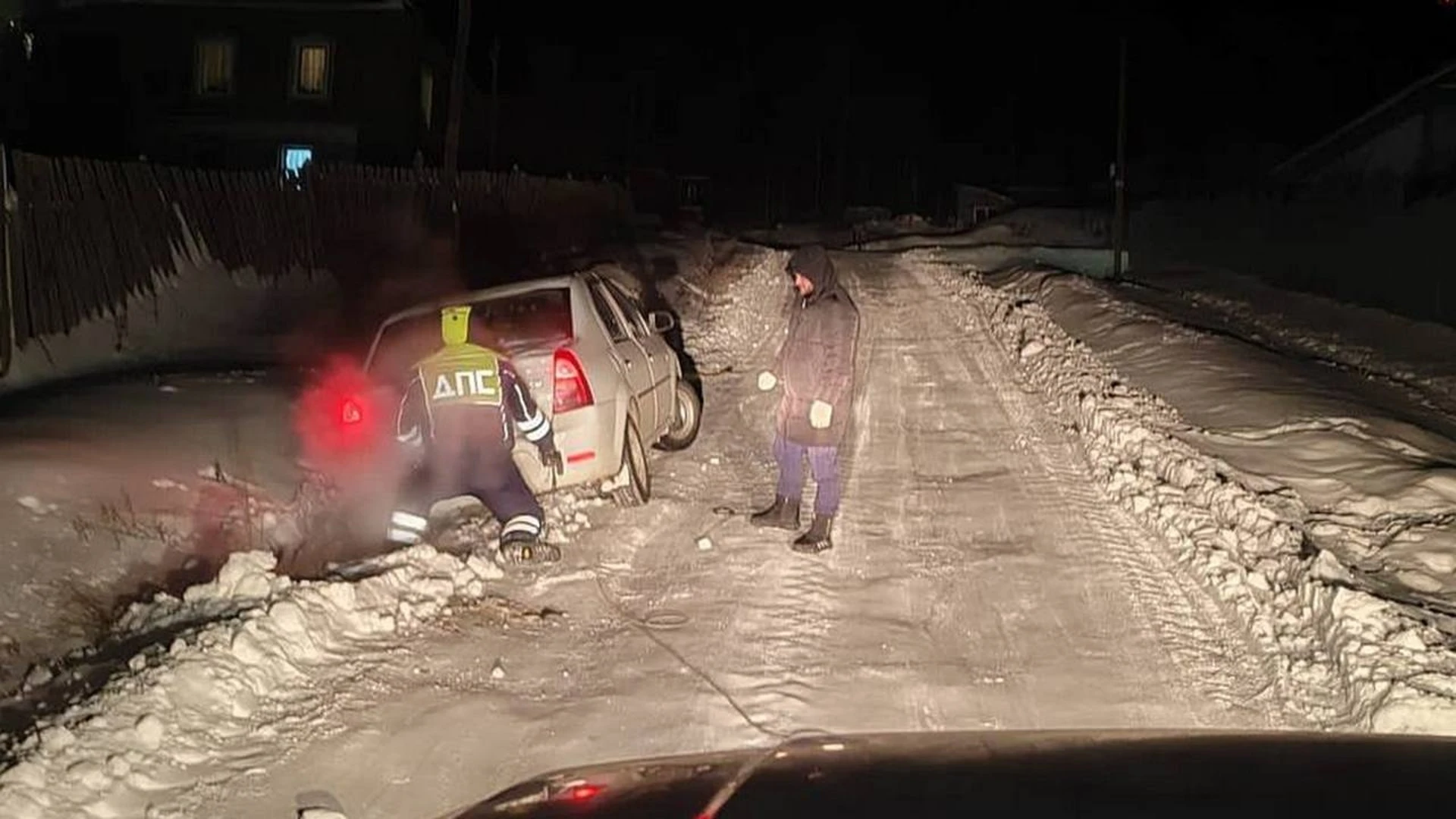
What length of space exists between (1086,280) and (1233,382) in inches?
580

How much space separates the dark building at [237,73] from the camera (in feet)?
138

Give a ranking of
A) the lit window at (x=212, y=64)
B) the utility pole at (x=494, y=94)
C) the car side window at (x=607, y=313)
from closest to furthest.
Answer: the car side window at (x=607, y=313), the lit window at (x=212, y=64), the utility pole at (x=494, y=94)

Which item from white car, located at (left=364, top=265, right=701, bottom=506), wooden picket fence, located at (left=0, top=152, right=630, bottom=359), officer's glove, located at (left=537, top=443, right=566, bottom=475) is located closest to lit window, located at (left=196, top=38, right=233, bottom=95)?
wooden picket fence, located at (left=0, top=152, right=630, bottom=359)

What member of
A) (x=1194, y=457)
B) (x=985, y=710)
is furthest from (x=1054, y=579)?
(x=1194, y=457)

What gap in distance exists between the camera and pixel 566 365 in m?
9.91

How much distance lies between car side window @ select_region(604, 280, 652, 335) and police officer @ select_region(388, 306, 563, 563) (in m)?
2.81

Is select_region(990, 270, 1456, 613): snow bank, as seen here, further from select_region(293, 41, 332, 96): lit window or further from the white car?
select_region(293, 41, 332, 96): lit window

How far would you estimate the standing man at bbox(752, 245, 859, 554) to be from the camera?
9.41 m

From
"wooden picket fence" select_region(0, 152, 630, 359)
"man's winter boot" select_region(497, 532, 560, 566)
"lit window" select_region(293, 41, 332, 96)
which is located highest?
"lit window" select_region(293, 41, 332, 96)

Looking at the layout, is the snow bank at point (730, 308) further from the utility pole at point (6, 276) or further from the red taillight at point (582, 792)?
the red taillight at point (582, 792)

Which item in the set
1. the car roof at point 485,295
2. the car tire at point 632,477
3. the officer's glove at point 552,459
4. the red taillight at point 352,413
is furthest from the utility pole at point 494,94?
the officer's glove at point 552,459

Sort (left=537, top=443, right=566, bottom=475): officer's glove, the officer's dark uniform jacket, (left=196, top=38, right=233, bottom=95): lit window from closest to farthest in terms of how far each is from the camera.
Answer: the officer's dark uniform jacket
(left=537, top=443, right=566, bottom=475): officer's glove
(left=196, top=38, right=233, bottom=95): lit window

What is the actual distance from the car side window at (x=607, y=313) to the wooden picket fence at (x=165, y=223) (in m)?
5.37

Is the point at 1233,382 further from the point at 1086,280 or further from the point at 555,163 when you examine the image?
the point at 555,163
